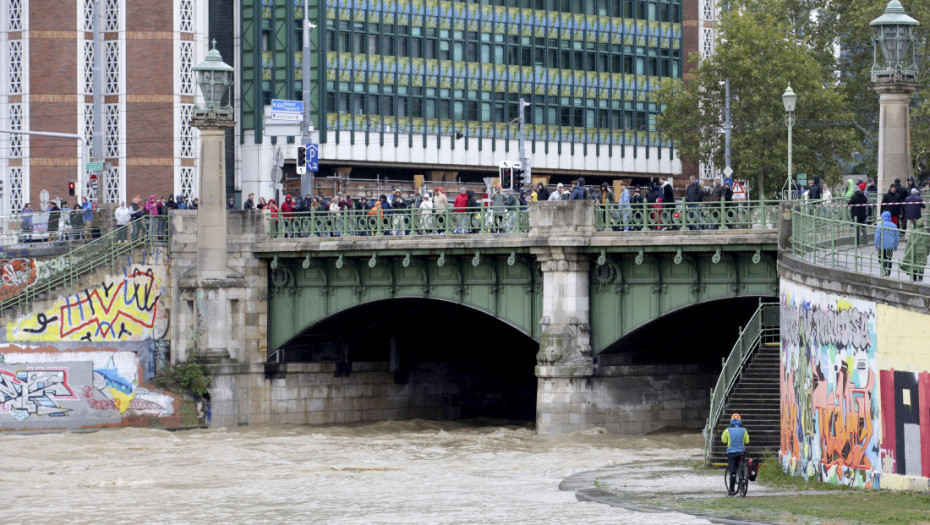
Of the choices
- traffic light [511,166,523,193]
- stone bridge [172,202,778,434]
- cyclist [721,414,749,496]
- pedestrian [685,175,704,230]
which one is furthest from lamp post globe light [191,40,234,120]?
cyclist [721,414,749,496]

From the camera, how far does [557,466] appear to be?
130 feet

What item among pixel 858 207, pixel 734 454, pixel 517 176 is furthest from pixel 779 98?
pixel 734 454

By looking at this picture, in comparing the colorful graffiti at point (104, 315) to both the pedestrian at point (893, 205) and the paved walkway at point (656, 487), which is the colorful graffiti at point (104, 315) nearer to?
the paved walkway at point (656, 487)

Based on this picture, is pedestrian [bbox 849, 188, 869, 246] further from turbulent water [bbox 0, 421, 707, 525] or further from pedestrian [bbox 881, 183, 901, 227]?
turbulent water [bbox 0, 421, 707, 525]

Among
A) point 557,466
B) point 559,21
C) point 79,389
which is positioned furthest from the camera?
point 559,21

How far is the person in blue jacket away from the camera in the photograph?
29.6 metres

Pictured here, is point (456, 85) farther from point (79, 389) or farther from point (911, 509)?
point (911, 509)

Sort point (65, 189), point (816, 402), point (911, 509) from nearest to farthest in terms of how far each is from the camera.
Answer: point (911, 509), point (816, 402), point (65, 189)

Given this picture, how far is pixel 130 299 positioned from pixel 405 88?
42379 millimetres

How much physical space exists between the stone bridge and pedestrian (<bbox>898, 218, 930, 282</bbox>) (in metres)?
11.2

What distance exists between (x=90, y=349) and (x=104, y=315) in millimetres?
1125

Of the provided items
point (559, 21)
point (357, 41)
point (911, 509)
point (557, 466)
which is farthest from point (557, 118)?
point (911, 509)

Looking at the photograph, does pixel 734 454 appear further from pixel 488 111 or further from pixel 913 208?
pixel 488 111

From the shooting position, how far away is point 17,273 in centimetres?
5056
